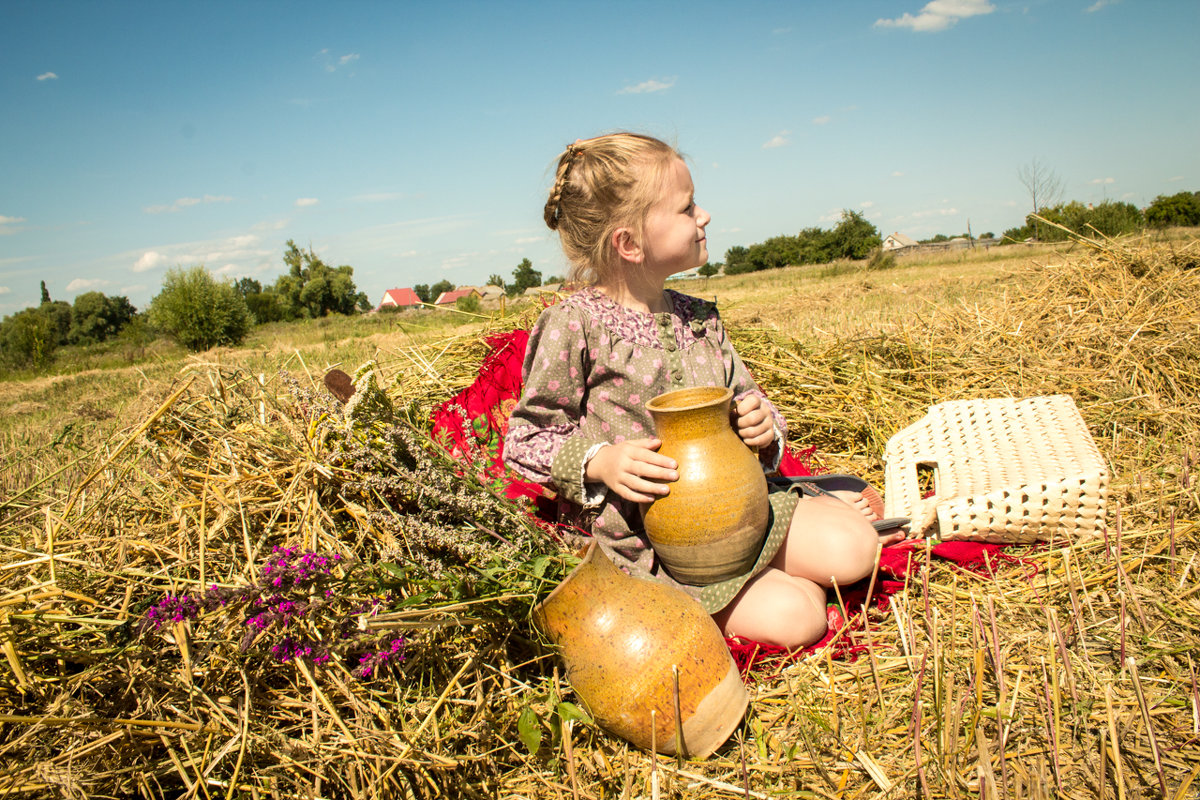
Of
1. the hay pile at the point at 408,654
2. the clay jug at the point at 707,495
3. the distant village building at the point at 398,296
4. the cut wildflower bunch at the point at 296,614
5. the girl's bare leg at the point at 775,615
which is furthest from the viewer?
the distant village building at the point at 398,296

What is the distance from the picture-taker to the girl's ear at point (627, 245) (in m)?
2.37

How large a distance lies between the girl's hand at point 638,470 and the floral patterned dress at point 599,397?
0.48 ft

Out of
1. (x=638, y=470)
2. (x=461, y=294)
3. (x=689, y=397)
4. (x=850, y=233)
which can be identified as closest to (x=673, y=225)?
(x=689, y=397)

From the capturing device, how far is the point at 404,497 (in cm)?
212

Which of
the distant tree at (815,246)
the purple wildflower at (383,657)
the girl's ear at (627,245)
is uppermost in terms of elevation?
the distant tree at (815,246)

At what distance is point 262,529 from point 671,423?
4.65 ft

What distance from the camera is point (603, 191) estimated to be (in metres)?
2.36

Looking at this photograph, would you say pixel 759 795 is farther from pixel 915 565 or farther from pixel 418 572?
pixel 915 565

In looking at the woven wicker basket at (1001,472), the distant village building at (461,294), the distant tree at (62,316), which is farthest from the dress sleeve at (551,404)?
the distant tree at (62,316)

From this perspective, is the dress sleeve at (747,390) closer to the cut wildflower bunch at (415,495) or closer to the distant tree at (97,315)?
the cut wildflower bunch at (415,495)

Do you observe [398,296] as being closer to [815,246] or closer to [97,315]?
[97,315]

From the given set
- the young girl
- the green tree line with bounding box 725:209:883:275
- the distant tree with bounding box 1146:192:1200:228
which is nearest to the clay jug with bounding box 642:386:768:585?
the young girl

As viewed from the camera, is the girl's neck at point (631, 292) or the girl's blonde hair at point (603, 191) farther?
the girl's neck at point (631, 292)

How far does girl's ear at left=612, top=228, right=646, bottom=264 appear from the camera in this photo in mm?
2365
